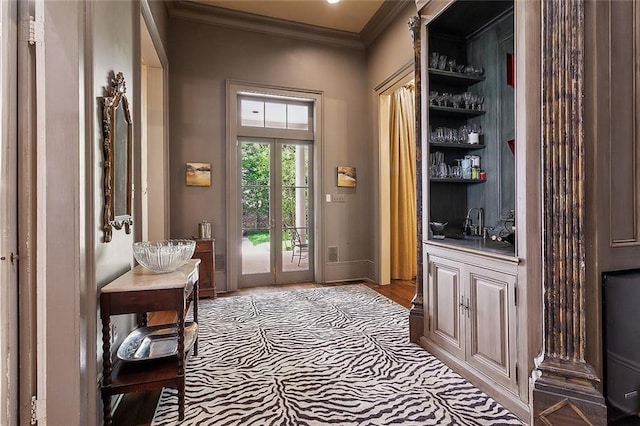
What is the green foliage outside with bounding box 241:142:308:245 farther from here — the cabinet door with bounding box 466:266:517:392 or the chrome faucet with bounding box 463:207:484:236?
the cabinet door with bounding box 466:266:517:392

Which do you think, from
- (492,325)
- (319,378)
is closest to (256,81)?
(319,378)

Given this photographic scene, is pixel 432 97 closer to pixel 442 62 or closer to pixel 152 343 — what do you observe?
pixel 442 62

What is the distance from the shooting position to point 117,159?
2082 millimetres

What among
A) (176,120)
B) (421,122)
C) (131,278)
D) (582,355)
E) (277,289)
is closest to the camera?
(582,355)

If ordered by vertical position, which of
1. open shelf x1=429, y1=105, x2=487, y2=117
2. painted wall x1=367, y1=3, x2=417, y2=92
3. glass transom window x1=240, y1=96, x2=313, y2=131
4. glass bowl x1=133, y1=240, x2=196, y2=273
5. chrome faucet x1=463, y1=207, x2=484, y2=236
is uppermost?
painted wall x1=367, y1=3, x2=417, y2=92

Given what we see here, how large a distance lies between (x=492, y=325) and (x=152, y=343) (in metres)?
2.32

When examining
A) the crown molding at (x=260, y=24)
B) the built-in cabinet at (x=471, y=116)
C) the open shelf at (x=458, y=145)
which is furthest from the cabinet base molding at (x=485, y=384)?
the crown molding at (x=260, y=24)

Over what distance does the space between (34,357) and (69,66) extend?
56.3 inches

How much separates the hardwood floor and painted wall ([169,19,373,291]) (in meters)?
0.48

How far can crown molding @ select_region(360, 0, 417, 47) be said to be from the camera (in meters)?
4.24

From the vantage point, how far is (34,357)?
154 centimetres

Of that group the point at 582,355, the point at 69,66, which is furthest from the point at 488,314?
the point at 69,66

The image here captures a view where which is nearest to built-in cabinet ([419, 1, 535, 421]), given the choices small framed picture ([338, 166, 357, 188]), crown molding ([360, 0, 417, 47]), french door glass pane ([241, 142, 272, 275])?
crown molding ([360, 0, 417, 47])

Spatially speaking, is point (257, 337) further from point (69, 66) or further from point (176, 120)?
point (176, 120)
